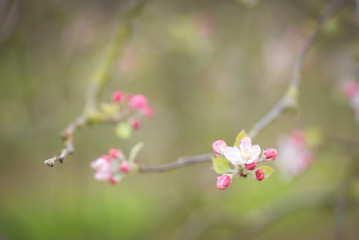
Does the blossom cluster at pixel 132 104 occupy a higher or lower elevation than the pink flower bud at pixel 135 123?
higher

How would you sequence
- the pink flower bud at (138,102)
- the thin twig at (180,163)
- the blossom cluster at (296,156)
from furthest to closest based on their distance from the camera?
the blossom cluster at (296,156)
the pink flower bud at (138,102)
the thin twig at (180,163)

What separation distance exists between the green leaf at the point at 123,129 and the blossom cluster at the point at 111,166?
11 cm

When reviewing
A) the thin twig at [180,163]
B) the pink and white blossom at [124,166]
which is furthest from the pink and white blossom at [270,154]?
the pink and white blossom at [124,166]

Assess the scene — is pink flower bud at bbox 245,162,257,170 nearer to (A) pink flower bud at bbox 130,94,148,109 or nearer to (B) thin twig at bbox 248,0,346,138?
Result: (B) thin twig at bbox 248,0,346,138

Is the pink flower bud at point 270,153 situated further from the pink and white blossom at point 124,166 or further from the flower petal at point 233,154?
the pink and white blossom at point 124,166

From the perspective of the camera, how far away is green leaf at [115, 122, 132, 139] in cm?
161

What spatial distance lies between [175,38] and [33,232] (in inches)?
144

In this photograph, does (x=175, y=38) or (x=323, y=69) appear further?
(x=323, y=69)

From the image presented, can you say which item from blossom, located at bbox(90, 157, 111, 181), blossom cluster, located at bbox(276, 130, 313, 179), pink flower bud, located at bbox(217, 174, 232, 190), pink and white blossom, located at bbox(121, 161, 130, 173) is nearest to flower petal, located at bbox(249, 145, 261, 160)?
pink flower bud, located at bbox(217, 174, 232, 190)

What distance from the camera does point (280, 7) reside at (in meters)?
3.62

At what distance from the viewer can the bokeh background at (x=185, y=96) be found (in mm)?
3279

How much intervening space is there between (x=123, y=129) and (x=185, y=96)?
2.94 m

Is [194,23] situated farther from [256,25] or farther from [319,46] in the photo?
[319,46]

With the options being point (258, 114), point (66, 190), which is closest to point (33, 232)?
point (66, 190)
